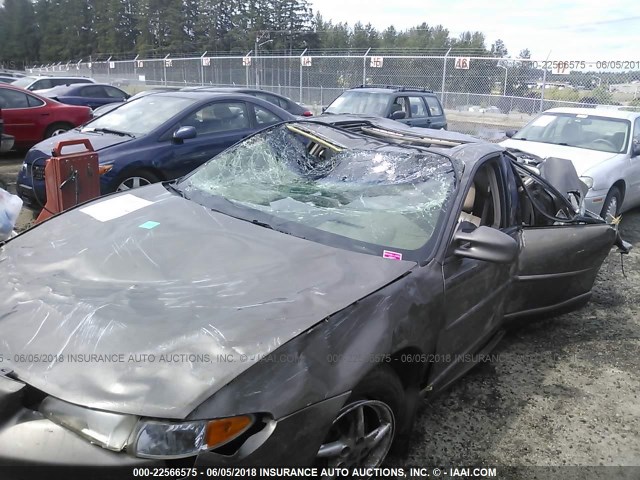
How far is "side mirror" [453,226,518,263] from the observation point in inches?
97.0

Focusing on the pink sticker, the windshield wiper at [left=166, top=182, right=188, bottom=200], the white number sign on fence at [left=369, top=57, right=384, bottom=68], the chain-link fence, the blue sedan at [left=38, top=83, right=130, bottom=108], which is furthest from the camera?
the white number sign on fence at [left=369, top=57, right=384, bottom=68]

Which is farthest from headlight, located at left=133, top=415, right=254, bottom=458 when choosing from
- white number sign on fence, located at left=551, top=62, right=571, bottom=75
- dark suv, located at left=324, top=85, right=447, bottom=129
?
white number sign on fence, located at left=551, top=62, right=571, bottom=75

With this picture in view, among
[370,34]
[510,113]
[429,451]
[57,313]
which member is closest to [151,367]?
[57,313]

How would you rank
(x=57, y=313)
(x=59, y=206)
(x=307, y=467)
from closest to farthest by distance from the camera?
1. (x=307, y=467)
2. (x=57, y=313)
3. (x=59, y=206)

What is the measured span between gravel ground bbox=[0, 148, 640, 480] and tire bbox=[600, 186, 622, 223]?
7.72 feet

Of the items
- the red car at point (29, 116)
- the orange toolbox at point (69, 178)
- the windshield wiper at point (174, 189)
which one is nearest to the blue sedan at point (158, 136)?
the orange toolbox at point (69, 178)

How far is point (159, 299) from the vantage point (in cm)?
202

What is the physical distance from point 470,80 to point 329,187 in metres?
15.0

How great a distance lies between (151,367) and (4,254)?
1369 mm

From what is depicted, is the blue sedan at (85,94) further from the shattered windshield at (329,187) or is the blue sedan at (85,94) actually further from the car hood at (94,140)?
the shattered windshield at (329,187)

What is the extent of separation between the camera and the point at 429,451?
2.59 m

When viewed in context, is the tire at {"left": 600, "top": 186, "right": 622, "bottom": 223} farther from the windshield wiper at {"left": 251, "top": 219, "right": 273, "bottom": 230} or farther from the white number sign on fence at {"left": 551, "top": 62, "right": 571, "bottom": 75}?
→ the white number sign on fence at {"left": 551, "top": 62, "right": 571, "bottom": 75}

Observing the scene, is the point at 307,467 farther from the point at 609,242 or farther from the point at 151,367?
the point at 609,242

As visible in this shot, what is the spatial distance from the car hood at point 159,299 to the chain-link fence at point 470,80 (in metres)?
11.8
